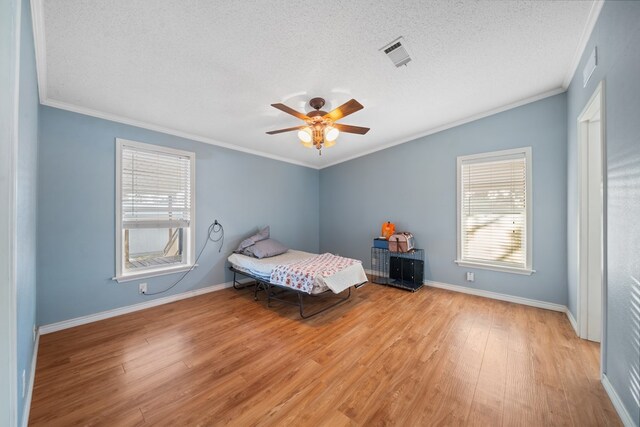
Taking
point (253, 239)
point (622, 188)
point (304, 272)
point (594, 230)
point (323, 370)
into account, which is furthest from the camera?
point (253, 239)

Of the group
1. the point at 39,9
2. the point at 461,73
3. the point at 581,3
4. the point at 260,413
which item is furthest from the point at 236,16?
the point at 260,413

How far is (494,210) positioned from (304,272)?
302 centimetres

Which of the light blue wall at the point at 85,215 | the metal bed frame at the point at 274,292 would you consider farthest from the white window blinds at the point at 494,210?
the light blue wall at the point at 85,215

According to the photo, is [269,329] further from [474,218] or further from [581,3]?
[581,3]

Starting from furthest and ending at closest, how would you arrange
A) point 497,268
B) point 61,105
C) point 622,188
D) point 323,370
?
point 497,268
point 61,105
point 323,370
point 622,188

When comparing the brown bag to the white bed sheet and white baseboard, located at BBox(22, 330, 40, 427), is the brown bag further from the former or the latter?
white baseboard, located at BBox(22, 330, 40, 427)

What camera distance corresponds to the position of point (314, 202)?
588 centimetres

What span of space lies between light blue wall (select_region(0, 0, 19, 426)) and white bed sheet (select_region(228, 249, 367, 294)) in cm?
221

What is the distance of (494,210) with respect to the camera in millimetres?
3564

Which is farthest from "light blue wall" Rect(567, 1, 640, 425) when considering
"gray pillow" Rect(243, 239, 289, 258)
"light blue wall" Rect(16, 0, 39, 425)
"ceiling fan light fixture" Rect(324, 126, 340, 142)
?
"gray pillow" Rect(243, 239, 289, 258)

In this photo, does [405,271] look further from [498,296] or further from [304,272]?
[304,272]

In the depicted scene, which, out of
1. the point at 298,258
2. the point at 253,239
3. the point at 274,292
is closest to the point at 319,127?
the point at 298,258

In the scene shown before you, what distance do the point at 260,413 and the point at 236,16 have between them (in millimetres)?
2777

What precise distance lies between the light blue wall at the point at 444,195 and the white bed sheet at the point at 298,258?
156 cm
